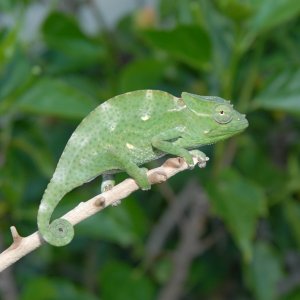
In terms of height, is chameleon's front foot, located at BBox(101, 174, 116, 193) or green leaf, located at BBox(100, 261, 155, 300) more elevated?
chameleon's front foot, located at BBox(101, 174, 116, 193)

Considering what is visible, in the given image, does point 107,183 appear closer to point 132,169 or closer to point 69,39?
point 132,169

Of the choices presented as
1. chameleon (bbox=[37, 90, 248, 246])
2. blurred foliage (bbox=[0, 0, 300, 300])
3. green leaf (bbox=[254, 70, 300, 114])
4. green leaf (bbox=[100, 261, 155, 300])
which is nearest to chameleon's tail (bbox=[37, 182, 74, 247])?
chameleon (bbox=[37, 90, 248, 246])

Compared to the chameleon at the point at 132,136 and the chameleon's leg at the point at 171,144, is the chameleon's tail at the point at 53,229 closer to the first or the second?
the chameleon at the point at 132,136

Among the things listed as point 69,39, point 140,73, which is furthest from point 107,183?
point 69,39

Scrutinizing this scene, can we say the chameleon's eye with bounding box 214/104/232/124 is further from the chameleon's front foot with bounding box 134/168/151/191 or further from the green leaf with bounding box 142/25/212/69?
the green leaf with bounding box 142/25/212/69

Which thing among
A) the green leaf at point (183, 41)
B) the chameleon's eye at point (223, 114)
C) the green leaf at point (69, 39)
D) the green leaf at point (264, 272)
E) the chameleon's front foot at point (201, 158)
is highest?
the green leaf at point (69, 39)

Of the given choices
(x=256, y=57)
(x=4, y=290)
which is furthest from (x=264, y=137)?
(x=4, y=290)

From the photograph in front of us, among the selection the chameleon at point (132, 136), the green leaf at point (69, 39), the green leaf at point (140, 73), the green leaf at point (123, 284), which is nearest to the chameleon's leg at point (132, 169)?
the chameleon at point (132, 136)
